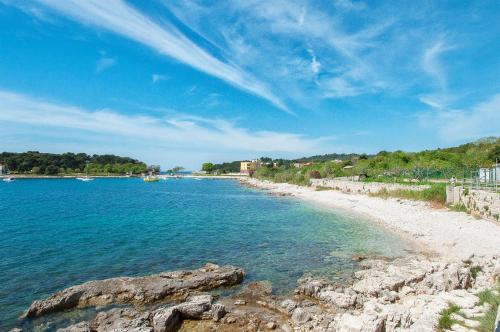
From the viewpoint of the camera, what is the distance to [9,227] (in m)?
27.1

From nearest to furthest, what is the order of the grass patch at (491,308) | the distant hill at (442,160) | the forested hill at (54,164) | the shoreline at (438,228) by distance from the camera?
the grass patch at (491,308), the shoreline at (438,228), the distant hill at (442,160), the forested hill at (54,164)

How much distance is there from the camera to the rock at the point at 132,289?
10878 mm

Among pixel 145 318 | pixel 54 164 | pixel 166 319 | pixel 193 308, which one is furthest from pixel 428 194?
pixel 54 164

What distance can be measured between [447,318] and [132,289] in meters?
10.4

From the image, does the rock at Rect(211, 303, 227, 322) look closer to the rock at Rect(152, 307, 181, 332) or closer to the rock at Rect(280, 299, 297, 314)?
the rock at Rect(152, 307, 181, 332)

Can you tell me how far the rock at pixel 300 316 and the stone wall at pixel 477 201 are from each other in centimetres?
1927

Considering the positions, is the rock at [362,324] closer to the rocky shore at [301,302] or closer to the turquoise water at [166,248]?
the rocky shore at [301,302]

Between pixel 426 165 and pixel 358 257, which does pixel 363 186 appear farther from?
pixel 358 257

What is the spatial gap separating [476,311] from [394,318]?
2.45 metres

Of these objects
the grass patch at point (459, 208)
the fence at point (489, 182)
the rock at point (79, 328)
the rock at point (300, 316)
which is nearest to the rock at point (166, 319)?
the rock at point (79, 328)


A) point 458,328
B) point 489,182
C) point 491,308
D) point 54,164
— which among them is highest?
point 54,164

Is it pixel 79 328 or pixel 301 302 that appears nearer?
pixel 79 328

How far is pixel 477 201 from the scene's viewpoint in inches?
974

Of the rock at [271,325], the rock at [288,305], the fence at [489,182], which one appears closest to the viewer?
the rock at [271,325]
